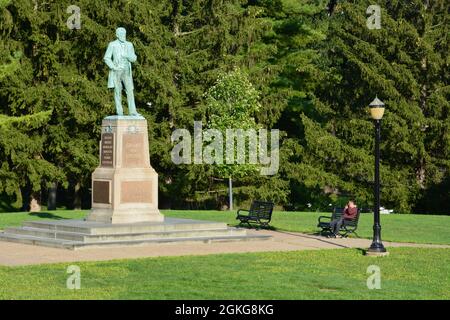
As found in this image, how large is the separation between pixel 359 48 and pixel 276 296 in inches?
1315

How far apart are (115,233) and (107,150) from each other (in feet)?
10.7

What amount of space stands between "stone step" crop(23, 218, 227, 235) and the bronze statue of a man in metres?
3.50

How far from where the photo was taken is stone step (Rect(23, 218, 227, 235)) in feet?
75.4

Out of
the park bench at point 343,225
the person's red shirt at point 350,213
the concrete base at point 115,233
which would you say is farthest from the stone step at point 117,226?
the person's red shirt at point 350,213

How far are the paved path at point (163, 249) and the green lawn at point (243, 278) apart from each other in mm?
1093

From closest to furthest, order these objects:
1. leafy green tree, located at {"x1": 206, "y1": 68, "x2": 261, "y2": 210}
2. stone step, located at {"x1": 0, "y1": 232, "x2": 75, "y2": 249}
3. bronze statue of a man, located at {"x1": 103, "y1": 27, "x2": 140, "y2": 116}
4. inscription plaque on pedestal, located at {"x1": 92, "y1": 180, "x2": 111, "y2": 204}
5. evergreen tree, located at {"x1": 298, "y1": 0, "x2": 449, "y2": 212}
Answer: stone step, located at {"x1": 0, "y1": 232, "x2": 75, "y2": 249}, inscription plaque on pedestal, located at {"x1": 92, "y1": 180, "x2": 111, "y2": 204}, bronze statue of a man, located at {"x1": 103, "y1": 27, "x2": 140, "y2": 116}, leafy green tree, located at {"x1": 206, "y1": 68, "x2": 261, "y2": 210}, evergreen tree, located at {"x1": 298, "y1": 0, "x2": 449, "y2": 212}

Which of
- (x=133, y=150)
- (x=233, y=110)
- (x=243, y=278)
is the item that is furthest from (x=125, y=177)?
(x=233, y=110)

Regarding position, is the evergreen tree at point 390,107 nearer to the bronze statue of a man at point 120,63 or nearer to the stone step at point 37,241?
the bronze statue of a man at point 120,63

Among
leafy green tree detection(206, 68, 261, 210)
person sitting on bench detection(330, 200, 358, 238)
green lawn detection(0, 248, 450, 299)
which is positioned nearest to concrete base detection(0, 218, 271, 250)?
person sitting on bench detection(330, 200, 358, 238)

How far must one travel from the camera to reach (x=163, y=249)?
2173cm

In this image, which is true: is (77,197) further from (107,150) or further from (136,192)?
(136,192)

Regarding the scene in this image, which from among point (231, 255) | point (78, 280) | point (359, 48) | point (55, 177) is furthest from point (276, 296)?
point (359, 48)

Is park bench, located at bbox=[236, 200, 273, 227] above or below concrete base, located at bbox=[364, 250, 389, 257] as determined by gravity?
above

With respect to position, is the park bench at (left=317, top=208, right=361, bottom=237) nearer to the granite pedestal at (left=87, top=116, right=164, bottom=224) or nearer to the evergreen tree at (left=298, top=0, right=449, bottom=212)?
the granite pedestal at (left=87, top=116, right=164, bottom=224)
